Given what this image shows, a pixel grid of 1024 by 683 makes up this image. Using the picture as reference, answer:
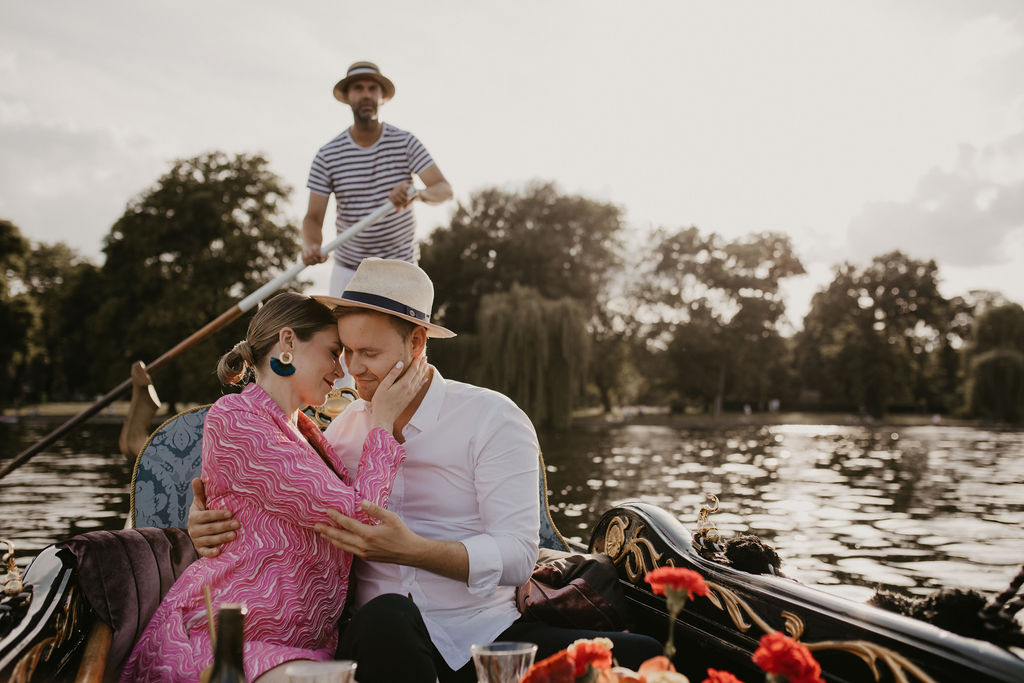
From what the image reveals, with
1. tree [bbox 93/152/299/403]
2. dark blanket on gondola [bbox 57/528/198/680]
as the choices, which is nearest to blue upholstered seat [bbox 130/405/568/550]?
dark blanket on gondola [bbox 57/528/198/680]

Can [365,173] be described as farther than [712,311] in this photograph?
No

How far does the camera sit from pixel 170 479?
272 cm

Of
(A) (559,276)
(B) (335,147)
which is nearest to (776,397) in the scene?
(A) (559,276)

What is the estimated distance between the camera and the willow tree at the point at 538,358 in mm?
18875

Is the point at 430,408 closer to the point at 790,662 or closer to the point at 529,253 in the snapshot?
the point at 790,662

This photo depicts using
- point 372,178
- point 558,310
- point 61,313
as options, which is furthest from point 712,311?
point 372,178

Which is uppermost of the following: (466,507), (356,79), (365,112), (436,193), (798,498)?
(356,79)

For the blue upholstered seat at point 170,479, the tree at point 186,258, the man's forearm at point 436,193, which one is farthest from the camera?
the tree at point 186,258

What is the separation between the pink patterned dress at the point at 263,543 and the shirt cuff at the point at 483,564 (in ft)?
0.80

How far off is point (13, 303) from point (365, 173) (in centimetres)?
2722

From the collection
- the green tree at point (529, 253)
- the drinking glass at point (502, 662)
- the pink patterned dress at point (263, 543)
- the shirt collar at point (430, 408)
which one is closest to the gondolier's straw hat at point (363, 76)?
the shirt collar at point (430, 408)

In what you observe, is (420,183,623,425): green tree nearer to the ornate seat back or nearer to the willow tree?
the willow tree

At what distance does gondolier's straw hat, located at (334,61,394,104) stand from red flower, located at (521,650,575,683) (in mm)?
3160

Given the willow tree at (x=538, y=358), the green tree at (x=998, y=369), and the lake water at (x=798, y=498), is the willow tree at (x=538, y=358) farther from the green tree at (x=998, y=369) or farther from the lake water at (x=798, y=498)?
the green tree at (x=998, y=369)
